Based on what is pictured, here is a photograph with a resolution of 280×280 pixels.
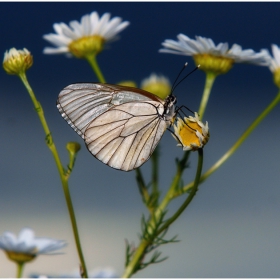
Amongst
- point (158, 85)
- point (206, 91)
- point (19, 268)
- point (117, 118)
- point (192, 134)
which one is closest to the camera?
point (19, 268)

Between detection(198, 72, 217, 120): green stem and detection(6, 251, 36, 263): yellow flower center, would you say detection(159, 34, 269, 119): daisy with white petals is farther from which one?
detection(6, 251, 36, 263): yellow flower center

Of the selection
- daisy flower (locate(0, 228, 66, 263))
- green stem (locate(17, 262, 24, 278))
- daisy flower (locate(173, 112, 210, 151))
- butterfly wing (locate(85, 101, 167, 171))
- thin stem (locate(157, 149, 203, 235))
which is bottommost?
green stem (locate(17, 262, 24, 278))

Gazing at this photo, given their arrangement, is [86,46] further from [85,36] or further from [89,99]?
[89,99]

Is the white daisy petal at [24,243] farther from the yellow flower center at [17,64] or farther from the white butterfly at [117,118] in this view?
the yellow flower center at [17,64]

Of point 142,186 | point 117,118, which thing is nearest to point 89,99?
point 117,118

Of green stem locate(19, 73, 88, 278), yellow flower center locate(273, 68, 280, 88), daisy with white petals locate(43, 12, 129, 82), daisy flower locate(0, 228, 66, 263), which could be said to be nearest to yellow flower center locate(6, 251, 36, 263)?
daisy flower locate(0, 228, 66, 263)

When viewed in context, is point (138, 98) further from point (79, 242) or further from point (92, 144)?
point (79, 242)
